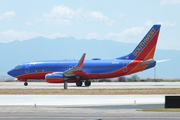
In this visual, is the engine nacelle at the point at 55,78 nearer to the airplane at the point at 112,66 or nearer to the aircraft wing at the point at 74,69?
the airplane at the point at 112,66

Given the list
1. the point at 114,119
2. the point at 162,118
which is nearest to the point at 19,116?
the point at 114,119

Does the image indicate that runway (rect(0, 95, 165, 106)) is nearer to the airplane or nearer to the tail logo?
the airplane

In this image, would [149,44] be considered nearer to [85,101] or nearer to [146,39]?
[146,39]

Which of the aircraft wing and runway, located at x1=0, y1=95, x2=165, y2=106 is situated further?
the aircraft wing

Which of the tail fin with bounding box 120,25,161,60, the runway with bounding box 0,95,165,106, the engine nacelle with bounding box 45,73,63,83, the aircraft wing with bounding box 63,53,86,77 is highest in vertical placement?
the tail fin with bounding box 120,25,161,60

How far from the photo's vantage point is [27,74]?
5575 cm

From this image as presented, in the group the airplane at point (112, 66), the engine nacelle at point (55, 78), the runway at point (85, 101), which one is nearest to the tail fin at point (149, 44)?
the airplane at point (112, 66)

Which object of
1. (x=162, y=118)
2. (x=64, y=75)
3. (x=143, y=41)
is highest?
(x=143, y=41)

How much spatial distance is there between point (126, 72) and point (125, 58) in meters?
2.33

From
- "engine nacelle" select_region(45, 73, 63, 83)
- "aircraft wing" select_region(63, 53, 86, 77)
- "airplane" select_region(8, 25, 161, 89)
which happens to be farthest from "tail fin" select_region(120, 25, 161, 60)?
"engine nacelle" select_region(45, 73, 63, 83)

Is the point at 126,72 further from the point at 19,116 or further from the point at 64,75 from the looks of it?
the point at 19,116

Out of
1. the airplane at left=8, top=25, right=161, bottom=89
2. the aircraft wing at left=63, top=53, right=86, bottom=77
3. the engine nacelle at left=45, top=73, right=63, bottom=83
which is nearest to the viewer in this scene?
the engine nacelle at left=45, top=73, right=63, bottom=83

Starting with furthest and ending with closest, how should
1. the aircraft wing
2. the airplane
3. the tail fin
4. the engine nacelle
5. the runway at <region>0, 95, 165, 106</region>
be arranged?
the tail fin → the airplane → the aircraft wing → the engine nacelle → the runway at <region>0, 95, 165, 106</region>

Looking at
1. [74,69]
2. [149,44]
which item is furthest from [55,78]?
[149,44]
